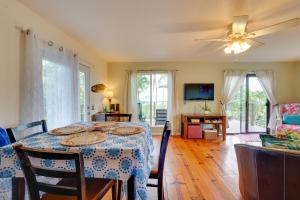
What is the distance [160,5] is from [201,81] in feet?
12.9

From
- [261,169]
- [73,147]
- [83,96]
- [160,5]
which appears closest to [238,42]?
[160,5]

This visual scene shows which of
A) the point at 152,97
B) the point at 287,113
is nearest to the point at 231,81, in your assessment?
the point at 287,113

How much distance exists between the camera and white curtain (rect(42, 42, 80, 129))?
253 cm

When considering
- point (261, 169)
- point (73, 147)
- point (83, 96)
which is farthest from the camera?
point (83, 96)

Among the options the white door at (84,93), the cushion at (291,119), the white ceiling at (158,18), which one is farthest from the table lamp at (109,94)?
the cushion at (291,119)

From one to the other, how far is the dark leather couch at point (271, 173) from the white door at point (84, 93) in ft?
10.1

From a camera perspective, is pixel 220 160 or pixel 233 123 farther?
pixel 233 123

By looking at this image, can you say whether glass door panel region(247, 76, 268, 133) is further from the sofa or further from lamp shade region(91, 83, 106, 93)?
→ lamp shade region(91, 83, 106, 93)

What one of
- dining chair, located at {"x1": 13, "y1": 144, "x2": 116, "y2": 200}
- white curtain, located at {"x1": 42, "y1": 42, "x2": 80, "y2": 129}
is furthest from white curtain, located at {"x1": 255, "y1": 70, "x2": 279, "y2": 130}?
dining chair, located at {"x1": 13, "y1": 144, "x2": 116, "y2": 200}

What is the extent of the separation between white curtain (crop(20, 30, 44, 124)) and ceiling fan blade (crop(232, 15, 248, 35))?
7.80ft

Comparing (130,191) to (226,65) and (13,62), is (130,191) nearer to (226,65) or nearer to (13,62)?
(13,62)

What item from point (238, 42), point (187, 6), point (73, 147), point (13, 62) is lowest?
point (73, 147)

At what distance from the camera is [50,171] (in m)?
1.07

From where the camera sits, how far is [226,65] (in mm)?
5730
